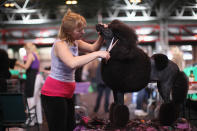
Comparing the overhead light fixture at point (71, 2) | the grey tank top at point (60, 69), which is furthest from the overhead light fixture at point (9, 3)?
the grey tank top at point (60, 69)

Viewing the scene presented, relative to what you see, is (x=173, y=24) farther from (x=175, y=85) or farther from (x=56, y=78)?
(x=56, y=78)

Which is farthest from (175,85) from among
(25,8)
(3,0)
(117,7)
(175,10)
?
(3,0)

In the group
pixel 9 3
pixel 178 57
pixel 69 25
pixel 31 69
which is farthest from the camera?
pixel 31 69

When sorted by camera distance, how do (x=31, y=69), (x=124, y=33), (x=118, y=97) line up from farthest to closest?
(x=31, y=69), (x=118, y=97), (x=124, y=33)

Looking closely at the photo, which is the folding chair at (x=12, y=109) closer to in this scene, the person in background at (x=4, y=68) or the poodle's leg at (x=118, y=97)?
the person in background at (x=4, y=68)

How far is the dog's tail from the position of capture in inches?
83.0

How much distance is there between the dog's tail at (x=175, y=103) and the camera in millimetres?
2107

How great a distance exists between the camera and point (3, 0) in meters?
2.20

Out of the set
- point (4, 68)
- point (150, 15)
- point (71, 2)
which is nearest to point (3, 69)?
point (4, 68)

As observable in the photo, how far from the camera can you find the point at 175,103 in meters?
2.15

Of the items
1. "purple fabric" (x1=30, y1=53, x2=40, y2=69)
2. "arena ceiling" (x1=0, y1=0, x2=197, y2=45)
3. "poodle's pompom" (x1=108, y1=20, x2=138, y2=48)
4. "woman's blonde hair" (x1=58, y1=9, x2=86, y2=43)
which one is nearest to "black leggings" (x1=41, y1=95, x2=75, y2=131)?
"woman's blonde hair" (x1=58, y1=9, x2=86, y2=43)

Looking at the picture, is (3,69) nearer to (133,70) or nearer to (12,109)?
(12,109)

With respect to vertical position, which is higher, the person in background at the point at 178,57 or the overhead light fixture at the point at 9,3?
the overhead light fixture at the point at 9,3

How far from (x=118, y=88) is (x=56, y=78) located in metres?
0.56
